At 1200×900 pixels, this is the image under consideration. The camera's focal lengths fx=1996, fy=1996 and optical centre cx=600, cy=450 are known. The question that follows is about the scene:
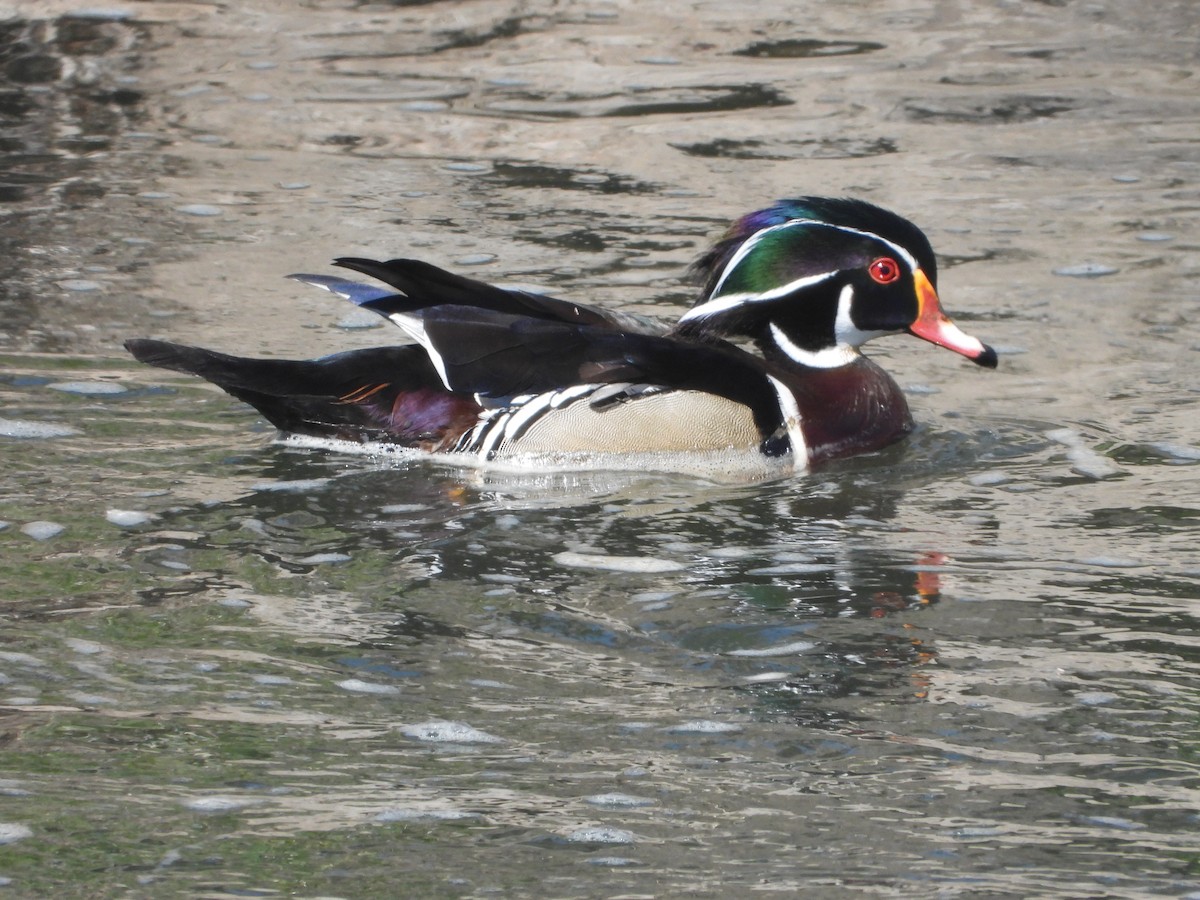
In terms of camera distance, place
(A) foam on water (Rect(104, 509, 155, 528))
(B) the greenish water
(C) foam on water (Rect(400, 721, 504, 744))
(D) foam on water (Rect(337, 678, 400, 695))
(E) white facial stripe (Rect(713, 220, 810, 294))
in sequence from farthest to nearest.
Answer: (E) white facial stripe (Rect(713, 220, 810, 294)) < (A) foam on water (Rect(104, 509, 155, 528)) < (D) foam on water (Rect(337, 678, 400, 695)) < (C) foam on water (Rect(400, 721, 504, 744)) < (B) the greenish water

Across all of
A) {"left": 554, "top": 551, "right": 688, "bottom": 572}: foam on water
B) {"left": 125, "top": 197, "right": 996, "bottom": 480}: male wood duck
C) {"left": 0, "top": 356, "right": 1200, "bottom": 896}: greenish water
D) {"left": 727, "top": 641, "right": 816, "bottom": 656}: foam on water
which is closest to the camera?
{"left": 0, "top": 356, "right": 1200, "bottom": 896}: greenish water

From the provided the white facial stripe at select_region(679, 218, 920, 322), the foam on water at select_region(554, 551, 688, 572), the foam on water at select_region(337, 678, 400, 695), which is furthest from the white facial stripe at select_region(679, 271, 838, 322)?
the foam on water at select_region(337, 678, 400, 695)

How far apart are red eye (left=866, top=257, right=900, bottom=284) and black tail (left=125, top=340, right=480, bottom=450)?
5.02ft

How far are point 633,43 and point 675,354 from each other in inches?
277

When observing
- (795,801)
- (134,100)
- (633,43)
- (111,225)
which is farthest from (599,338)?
(633,43)

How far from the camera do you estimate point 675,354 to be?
6844 millimetres

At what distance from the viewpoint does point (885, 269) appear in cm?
723

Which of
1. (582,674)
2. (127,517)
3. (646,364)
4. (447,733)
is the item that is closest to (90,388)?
(127,517)

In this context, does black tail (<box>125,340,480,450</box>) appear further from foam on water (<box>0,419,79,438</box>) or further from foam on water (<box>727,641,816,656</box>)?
foam on water (<box>727,641,816,656</box>)

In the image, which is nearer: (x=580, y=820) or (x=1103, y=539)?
(x=580, y=820)

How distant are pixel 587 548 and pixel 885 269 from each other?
1.80 metres

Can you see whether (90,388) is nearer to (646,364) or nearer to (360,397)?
(360,397)

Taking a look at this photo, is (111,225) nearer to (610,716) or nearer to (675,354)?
(675,354)

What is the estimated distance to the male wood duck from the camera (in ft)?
22.5
